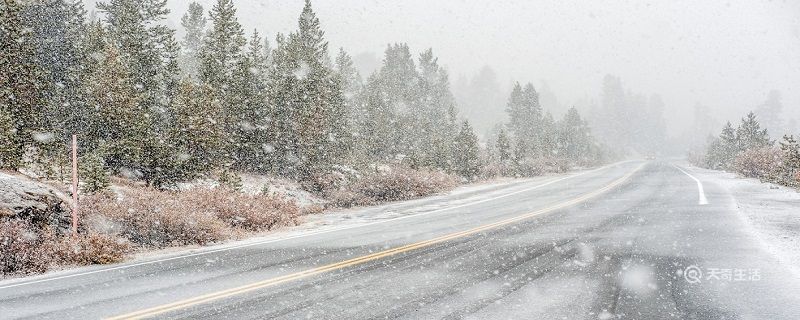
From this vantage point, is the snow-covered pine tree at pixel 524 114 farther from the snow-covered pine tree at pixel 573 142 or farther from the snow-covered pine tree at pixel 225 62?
the snow-covered pine tree at pixel 225 62

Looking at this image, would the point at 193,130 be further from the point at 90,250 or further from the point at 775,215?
the point at 775,215

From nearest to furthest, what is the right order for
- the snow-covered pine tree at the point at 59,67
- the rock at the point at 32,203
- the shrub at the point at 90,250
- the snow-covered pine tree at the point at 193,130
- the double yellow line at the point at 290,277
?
the double yellow line at the point at 290,277 → the shrub at the point at 90,250 → the rock at the point at 32,203 → the snow-covered pine tree at the point at 193,130 → the snow-covered pine tree at the point at 59,67

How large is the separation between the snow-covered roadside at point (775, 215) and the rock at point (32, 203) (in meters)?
15.1

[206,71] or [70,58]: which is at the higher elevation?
[70,58]

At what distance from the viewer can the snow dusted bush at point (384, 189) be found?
830 inches

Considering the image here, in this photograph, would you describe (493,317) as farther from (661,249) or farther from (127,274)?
(127,274)

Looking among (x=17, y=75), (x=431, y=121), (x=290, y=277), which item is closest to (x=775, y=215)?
(x=290, y=277)

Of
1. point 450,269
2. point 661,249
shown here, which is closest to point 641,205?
point 661,249

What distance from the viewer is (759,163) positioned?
96.9ft

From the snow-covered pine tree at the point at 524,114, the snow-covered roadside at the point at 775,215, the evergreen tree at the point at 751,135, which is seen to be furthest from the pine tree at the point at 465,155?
the snow-covered pine tree at the point at 524,114

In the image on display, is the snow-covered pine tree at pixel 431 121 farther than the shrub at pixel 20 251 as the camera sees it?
Yes

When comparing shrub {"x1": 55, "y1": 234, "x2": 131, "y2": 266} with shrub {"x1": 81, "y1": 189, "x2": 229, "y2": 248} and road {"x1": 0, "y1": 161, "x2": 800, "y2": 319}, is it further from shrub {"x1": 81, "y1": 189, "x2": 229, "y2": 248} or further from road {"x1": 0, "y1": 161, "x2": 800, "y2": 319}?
shrub {"x1": 81, "y1": 189, "x2": 229, "y2": 248}

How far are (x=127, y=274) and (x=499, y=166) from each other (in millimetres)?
35747

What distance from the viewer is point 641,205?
16.8 metres
